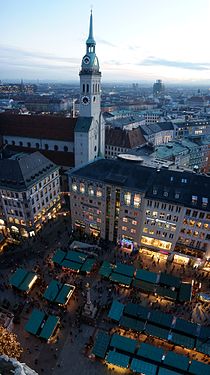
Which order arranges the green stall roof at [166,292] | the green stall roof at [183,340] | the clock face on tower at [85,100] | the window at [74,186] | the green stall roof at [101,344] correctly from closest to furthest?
the green stall roof at [101,344] → the green stall roof at [183,340] → the green stall roof at [166,292] → the window at [74,186] → the clock face on tower at [85,100]

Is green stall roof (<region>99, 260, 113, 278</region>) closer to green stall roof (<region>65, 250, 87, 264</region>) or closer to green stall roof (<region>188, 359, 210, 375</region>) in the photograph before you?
green stall roof (<region>65, 250, 87, 264</region>)

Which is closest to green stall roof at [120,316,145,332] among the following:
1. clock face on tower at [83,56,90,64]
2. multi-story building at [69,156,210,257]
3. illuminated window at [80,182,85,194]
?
multi-story building at [69,156,210,257]

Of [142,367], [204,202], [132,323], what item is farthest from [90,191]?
[142,367]

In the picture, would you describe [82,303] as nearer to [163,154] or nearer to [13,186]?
[13,186]

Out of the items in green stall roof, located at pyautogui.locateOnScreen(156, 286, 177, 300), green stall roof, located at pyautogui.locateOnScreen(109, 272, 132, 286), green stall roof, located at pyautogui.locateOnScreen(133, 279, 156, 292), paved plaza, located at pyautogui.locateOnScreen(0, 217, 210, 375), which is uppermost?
green stall roof, located at pyautogui.locateOnScreen(109, 272, 132, 286)

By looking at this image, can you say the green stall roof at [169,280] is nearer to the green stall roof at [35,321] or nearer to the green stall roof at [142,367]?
the green stall roof at [142,367]

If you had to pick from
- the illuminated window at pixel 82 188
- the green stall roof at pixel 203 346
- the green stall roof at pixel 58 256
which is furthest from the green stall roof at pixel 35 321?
the illuminated window at pixel 82 188
